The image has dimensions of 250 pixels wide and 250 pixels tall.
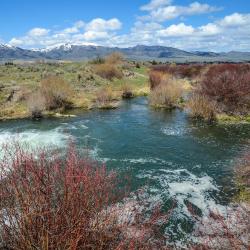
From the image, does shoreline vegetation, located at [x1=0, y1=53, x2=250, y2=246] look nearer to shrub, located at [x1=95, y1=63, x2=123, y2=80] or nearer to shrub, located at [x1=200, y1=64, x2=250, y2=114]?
shrub, located at [x1=200, y1=64, x2=250, y2=114]

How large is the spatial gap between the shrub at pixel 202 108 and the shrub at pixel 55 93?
15.9m

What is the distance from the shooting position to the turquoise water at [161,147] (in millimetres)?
19516

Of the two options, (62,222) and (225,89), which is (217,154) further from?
(62,222)

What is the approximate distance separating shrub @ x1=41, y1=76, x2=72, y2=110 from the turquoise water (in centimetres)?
442

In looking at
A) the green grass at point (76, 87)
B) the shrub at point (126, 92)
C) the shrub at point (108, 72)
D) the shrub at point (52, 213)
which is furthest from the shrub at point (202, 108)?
the shrub at point (108, 72)

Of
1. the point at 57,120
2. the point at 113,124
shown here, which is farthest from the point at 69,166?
the point at 57,120

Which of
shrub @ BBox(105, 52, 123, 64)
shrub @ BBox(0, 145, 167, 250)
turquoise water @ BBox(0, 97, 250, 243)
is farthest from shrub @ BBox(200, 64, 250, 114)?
shrub @ BBox(105, 52, 123, 64)

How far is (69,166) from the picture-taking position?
9.12 metres

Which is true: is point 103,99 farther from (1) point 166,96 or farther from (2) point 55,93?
(1) point 166,96

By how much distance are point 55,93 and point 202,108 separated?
17840mm

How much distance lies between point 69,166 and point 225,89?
107ft

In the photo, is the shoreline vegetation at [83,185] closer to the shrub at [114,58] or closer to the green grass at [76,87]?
the green grass at [76,87]

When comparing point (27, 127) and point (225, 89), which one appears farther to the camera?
point (225, 89)

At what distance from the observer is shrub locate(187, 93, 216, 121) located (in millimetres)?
37156
